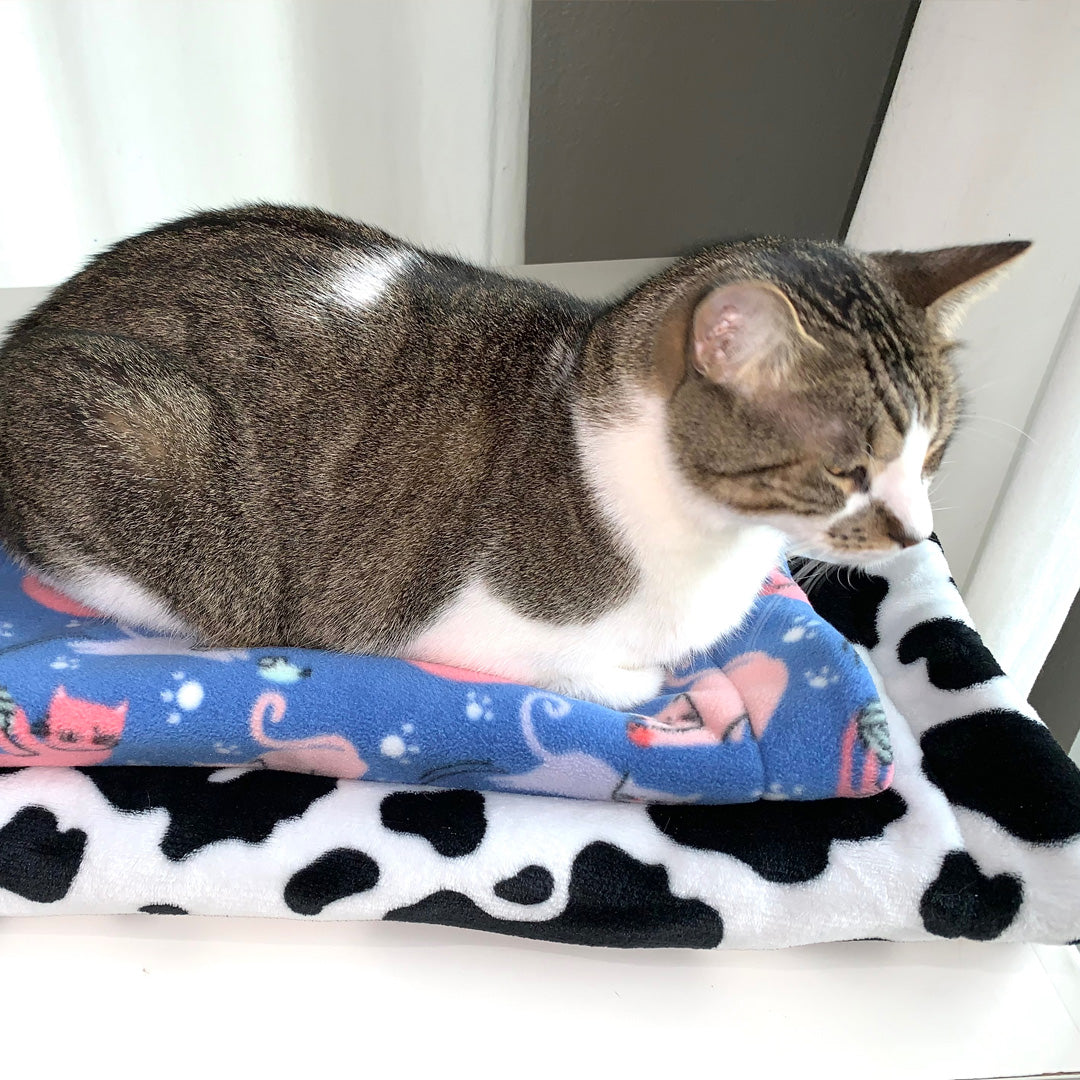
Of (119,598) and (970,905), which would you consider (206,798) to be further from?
(970,905)

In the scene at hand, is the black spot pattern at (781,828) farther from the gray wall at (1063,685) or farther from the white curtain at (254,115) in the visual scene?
the white curtain at (254,115)

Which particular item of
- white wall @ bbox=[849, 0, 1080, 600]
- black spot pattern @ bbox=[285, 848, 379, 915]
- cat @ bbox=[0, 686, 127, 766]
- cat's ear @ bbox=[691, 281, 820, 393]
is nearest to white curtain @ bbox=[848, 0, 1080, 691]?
white wall @ bbox=[849, 0, 1080, 600]

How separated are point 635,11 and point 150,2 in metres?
0.72

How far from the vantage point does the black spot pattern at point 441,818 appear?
2.31ft

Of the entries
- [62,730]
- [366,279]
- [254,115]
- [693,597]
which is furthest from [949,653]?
[254,115]

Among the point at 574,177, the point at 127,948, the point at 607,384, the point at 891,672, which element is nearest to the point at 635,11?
the point at 574,177

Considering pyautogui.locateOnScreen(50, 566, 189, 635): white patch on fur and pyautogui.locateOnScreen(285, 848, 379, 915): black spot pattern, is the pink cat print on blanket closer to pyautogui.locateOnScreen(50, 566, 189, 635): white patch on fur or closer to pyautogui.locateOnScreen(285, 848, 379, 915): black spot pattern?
pyautogui.locateOnScreen(285, 848, 379, 915): black spot pattern

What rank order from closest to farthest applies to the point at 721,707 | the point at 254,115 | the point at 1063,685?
1. the point at 721,707
2. the point at 1063,685
3. the point at 254,115

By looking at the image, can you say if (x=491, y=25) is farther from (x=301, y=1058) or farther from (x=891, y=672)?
(x=301, y=1058)

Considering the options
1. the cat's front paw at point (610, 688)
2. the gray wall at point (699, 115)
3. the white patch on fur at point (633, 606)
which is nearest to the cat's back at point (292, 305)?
the white patch on fur at point (633, 606)

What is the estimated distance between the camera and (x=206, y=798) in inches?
28.8

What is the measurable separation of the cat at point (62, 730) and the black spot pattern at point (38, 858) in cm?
5

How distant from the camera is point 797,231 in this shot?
170 cm

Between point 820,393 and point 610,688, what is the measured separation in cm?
31
